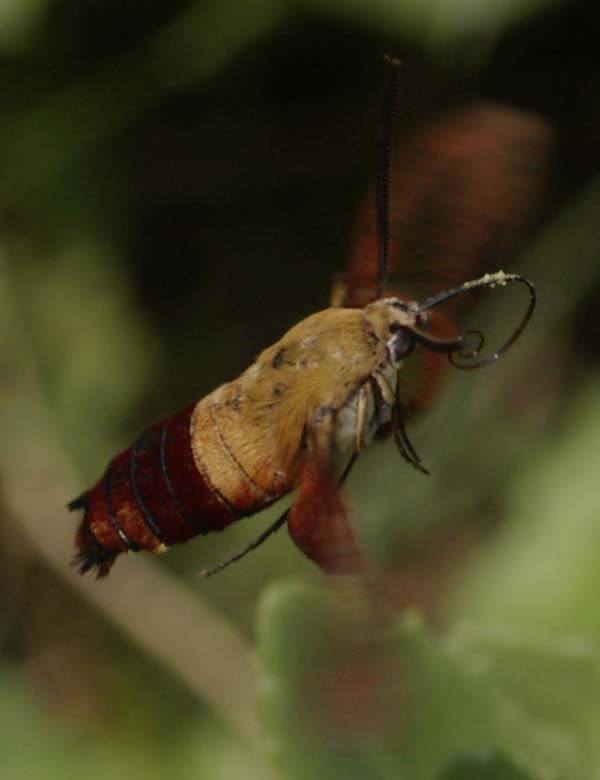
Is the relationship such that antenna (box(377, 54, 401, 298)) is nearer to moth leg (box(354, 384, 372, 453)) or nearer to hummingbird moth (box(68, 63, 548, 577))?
hummingbird moth (box(68, 63, 548, 577))

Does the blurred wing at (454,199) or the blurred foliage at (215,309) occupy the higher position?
the blurred wing at (454,199)

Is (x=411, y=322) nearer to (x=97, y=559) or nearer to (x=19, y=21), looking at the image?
(x=97, y=559)

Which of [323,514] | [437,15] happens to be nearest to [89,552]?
[323,514]

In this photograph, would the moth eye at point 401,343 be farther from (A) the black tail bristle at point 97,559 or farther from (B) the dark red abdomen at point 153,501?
(A) the black tail bristle at point 97,559

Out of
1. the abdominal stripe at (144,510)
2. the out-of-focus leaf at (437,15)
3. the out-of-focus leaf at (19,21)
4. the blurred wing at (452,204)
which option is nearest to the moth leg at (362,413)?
the blurred wing at (452,204)

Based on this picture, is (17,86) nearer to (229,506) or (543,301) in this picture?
(543,301)

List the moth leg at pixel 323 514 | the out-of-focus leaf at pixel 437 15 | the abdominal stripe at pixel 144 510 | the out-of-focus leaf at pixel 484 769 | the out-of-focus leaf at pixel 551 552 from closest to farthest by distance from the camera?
the moth leg at pixel 323 514 < the out-of-focus leaf at pixel 484 769 < the abdominal stripe at pixel 144 510 < the out-of-focus leaf at pixel 551 552 < the out-of-focus leaf at pixel 437 15
